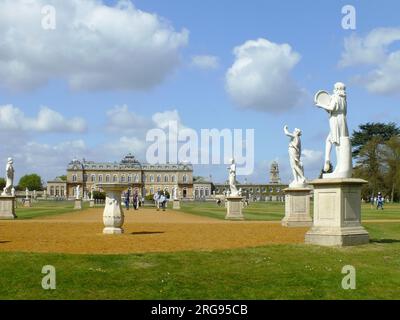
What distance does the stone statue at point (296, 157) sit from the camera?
26062 millimetres

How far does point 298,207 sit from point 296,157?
2.27 metres

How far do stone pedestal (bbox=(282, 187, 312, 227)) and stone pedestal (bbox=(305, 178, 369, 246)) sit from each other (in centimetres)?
979

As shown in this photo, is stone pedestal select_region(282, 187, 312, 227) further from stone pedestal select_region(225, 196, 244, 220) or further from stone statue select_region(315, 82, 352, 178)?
stone statue select_region(315, 82, 352, 178)

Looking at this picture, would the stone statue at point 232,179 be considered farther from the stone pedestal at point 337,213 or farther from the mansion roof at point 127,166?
the mansion roof at point 127,166

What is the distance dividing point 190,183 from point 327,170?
17529 cm

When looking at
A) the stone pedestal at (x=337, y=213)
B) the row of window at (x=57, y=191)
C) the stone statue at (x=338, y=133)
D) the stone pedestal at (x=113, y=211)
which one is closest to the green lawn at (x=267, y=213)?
the stone pedestal at (x=113, y=211)

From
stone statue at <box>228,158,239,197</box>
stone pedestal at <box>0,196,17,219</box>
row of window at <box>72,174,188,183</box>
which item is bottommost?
stone pedestal at <box>0,196,17,219</box>

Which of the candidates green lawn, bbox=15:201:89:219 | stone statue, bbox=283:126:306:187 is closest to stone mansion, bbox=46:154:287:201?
green lawn, bbox=15:201:89:219

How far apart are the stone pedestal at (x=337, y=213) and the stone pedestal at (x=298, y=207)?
32.1 feet

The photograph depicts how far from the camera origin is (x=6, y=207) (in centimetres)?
3375

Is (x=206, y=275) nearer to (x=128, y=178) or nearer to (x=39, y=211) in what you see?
(x=39, y=211)

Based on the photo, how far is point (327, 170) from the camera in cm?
1625

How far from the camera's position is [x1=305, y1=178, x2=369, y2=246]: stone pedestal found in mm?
15234
